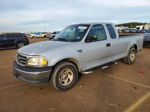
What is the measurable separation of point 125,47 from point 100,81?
2.22m

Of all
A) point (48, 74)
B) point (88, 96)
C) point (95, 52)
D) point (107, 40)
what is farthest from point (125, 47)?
point (48, 74)

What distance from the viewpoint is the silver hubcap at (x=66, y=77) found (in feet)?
11.4

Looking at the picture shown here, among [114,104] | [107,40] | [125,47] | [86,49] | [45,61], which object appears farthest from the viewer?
[125,47]

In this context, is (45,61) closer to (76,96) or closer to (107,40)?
(76,96)

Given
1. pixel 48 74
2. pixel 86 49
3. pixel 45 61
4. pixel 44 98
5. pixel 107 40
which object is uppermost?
pixel 107 40

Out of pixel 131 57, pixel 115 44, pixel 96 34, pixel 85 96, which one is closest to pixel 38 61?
pixel 85 96

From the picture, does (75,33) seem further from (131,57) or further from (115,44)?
(131,57)

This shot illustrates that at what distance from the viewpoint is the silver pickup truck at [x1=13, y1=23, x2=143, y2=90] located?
309 centimetres

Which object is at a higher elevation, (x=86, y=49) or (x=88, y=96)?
(x=86, y=49)

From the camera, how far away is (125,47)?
5.43 m

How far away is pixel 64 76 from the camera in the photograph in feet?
11.6

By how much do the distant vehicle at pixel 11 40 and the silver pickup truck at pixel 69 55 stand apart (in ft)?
33.5

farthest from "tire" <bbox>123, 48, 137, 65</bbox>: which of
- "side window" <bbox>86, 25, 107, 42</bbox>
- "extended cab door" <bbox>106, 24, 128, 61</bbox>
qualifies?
"side window" <bbox>86, 25, 107, 42</bbox>

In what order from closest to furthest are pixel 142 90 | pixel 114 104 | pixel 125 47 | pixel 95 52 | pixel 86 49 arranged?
pixel 114 104
pixel 142 90
pixel 86 49
pixel 95 52
pixel 125 47
